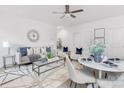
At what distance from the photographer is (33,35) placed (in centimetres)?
529

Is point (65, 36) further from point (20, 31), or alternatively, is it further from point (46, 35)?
point (20, 31)

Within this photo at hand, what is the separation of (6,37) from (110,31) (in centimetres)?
486

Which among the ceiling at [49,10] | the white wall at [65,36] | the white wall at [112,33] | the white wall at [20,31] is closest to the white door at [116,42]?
the white wall at [112,33]

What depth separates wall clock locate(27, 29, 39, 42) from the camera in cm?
513

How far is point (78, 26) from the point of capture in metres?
6.40

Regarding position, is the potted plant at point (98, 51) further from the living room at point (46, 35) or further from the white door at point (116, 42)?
the white door at point (116, 42)

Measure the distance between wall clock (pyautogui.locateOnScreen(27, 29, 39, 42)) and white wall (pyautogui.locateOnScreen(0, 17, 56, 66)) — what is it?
16 centimetres

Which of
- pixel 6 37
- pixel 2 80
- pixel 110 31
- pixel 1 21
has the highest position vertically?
pixel 1 21

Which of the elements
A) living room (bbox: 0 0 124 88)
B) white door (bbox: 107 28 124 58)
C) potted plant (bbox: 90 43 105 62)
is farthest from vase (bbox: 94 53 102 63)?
white door (bbox: 107 28 124 58)

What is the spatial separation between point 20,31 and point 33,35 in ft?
2.42

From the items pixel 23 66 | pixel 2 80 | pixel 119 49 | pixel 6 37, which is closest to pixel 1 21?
pixel 6 37

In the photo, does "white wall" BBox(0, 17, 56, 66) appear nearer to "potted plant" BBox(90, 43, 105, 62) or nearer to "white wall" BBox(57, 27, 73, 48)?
"white wall" BBox(57, 27, 73, 48)

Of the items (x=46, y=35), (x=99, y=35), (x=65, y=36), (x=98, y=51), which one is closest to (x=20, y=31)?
(x=46, y=35)
